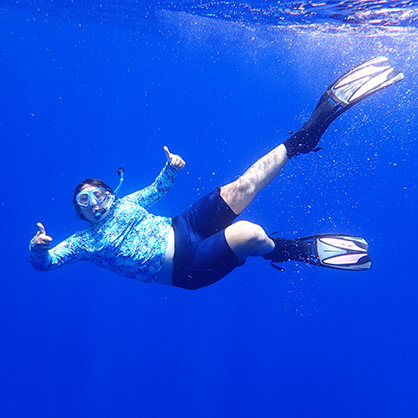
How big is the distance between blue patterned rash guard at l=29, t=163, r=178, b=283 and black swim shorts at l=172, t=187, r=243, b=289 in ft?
0.50

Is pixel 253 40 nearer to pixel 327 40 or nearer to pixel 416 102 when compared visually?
pixel 327 40

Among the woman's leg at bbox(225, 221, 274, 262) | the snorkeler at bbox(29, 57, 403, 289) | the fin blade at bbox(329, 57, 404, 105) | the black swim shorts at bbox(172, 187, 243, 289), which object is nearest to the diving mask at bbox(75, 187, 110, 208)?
the snorkeler at bbox(29, 57, 403, 289)

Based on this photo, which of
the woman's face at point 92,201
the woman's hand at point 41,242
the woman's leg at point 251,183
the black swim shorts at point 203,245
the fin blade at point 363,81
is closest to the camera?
the woman's hand at point 41,242

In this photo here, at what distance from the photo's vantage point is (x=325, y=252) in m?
3.11

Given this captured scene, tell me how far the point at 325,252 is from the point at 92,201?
215 centimetres

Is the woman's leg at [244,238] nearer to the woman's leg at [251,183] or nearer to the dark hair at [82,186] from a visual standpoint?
the woman's leg at [251,183]

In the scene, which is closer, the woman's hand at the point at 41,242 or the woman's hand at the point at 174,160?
the woman's hand at the point at 41,242

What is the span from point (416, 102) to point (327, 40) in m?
7.42

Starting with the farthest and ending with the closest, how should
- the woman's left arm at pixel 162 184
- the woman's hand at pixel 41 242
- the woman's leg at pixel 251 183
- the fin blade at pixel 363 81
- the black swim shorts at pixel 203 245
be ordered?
the fin blade at pixel 363 81
the woman's left arm at pixel 162 184
the woman's leg at pixel 251 183
the black swim shorts at pixel 203 245
the woman's hand at pixel 41 242

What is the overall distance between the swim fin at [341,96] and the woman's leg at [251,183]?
153mm

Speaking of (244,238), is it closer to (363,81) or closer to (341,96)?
(341,96)

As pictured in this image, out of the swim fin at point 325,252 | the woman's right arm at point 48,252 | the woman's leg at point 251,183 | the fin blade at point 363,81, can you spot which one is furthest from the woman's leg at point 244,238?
the fin blade at point 363,81

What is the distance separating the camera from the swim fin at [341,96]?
114 inches

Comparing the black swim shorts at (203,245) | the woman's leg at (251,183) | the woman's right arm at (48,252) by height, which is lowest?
the woman's right arm at (48,252)
